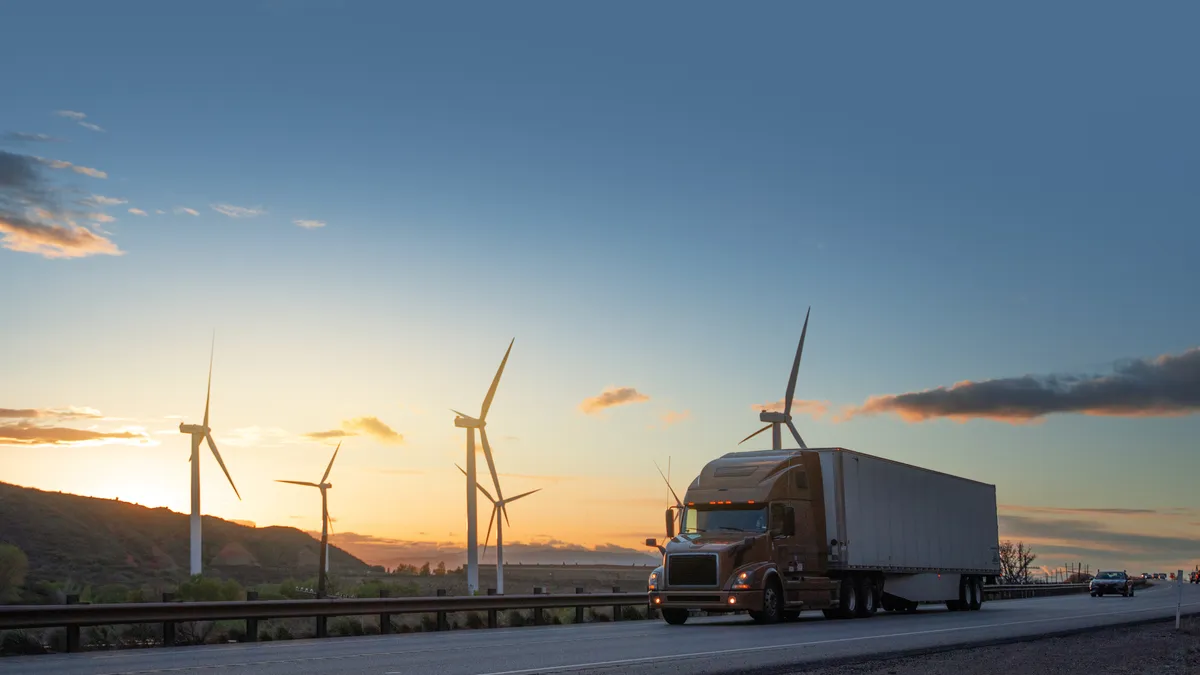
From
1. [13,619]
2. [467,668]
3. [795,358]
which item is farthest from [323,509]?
[467,668]

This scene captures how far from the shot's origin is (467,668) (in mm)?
15078

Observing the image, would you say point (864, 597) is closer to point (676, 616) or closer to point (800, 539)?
point (800, 539)

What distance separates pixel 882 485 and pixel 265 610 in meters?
16.9

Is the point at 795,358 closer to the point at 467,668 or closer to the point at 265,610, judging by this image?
the point at 265,610


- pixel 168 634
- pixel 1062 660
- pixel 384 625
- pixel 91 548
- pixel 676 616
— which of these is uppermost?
pixel 168 634

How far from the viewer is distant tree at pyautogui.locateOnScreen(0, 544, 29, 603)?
73662mm

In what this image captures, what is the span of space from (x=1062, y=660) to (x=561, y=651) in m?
7.23

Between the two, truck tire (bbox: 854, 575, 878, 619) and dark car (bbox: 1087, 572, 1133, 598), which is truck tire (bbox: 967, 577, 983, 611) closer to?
truck tire (bbox: 854, 575, 878, 619)

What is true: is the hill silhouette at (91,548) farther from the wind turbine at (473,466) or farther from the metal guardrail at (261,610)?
the metal guardrail at (261,610)

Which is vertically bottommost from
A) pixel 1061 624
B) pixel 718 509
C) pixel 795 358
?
pixel 1061 624

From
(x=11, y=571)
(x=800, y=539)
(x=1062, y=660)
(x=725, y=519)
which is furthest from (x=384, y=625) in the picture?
(x=11, y=571)

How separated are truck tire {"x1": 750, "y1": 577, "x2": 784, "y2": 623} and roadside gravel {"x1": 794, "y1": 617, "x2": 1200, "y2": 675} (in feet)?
21.2

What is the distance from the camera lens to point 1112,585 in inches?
2484

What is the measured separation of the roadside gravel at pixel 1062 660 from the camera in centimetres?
1581
